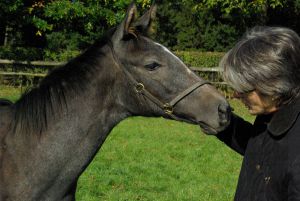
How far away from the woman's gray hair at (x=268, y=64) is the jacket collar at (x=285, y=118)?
0.03 meters

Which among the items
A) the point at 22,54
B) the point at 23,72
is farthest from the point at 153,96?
the point at 22,54

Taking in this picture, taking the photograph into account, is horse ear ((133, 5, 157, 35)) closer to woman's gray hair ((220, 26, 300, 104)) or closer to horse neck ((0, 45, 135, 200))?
horse neck ((0, 45, 135, 200))

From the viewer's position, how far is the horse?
295 centimetres

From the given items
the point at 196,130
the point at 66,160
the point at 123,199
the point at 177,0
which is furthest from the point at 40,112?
the point at 177,0

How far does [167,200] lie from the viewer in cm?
603

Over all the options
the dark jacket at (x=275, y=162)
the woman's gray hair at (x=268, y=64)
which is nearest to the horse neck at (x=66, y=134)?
the dark jacket at (x=275, y=162)

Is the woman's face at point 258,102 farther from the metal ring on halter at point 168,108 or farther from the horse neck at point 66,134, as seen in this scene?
the horse neck at point 66,134

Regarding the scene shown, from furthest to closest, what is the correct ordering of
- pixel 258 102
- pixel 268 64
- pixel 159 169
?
pixel 159 169, pixel 258 102, pixel 268 64

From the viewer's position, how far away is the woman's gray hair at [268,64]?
1866 millimetres

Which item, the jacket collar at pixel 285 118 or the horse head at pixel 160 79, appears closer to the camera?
the jacket collar at pixel 285 118

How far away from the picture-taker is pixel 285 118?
6.40 feet

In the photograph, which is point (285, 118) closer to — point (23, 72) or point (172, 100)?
point (172, 100)

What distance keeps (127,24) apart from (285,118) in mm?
1469

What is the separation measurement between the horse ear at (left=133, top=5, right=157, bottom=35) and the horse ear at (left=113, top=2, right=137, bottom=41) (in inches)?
3.3
